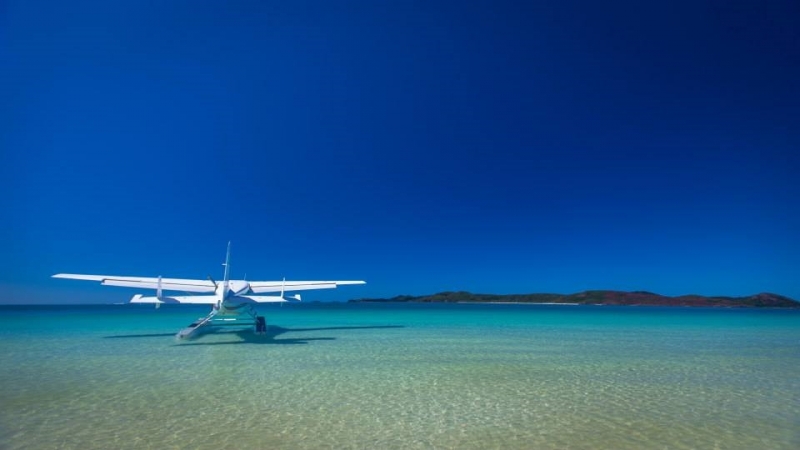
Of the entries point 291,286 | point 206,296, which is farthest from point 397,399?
point 291,286

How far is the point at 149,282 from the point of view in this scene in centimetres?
2228

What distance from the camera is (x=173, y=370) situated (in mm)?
12422

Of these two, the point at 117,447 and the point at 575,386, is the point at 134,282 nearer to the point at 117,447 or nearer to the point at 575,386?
the point at 117,447

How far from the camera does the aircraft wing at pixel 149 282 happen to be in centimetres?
2069

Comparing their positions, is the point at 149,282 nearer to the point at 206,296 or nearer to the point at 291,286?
the point at 206,296

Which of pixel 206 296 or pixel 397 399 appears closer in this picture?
pixel 397 399

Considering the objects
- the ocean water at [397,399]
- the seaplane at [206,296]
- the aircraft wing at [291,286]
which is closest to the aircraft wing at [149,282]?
the seaplane at [206,296]

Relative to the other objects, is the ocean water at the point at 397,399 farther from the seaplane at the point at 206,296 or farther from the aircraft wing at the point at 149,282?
the aircraft wing at the point at 149,282

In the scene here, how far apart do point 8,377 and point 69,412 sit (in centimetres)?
549

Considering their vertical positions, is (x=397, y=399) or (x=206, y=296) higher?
(x=206, y=296)

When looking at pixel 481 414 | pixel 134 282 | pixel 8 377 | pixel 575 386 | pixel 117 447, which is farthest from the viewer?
pixel 134 282

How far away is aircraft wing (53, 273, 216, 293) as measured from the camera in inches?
814

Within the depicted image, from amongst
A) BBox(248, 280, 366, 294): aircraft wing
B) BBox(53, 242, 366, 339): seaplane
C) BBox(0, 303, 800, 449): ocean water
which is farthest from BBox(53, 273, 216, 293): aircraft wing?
BBox(0, 303, 800, 449): ocean water

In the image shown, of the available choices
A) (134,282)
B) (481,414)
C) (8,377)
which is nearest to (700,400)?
(481,414)
